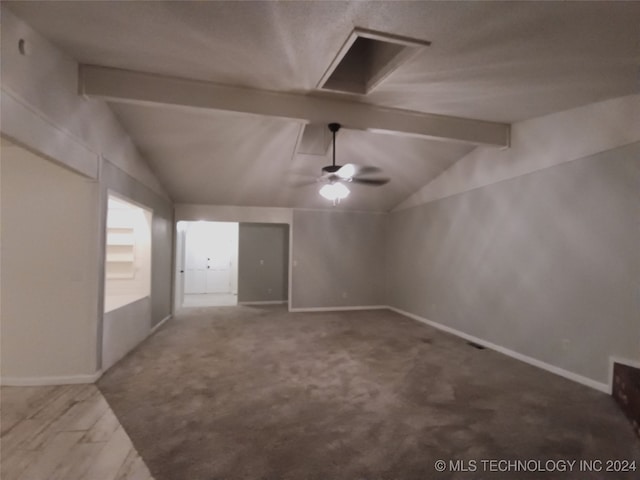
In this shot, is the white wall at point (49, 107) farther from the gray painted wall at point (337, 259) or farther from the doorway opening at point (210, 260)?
the doorway opening at point (210, 260)

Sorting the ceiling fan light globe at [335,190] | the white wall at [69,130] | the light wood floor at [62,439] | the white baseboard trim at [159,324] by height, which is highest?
the white wall at [69,130]

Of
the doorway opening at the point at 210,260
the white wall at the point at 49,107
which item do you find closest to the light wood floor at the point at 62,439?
the white wall at the point at 49,107

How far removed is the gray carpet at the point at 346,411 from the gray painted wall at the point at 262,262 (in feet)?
11.7

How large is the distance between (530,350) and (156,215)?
19.4 feet

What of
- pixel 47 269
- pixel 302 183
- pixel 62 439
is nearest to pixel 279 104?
pixel 302 183

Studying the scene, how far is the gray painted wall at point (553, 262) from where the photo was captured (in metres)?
3.07

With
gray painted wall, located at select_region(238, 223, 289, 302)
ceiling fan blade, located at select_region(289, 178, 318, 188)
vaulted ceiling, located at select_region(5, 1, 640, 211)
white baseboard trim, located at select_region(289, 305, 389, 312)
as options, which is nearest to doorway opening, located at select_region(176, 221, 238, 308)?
gray painted wall, located at select_region(238, 223, 289, 302)

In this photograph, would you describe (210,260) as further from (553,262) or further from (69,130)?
(553,262)

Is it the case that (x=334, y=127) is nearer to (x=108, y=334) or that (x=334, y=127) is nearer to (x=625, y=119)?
(x=625, y=119)

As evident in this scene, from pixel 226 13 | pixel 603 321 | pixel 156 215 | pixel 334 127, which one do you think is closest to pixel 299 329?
pixel 156 215

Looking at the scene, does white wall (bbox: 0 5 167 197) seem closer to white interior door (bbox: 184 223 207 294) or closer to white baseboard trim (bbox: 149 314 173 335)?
white baseboard trim (bbox: 149 314 173 335)

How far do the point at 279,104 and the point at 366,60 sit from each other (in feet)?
3.20

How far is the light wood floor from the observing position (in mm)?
1958

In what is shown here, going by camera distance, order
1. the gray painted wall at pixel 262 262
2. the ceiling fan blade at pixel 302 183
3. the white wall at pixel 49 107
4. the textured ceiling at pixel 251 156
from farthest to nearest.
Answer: the gray painted wall at pixel 262 262 → the ceiling fan blade at pixel 302 183 → the textured ceiling at pixel 251 156 → the white wall at pixel 49 107
